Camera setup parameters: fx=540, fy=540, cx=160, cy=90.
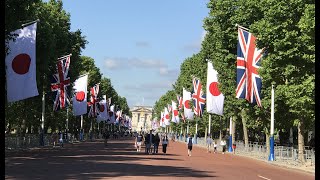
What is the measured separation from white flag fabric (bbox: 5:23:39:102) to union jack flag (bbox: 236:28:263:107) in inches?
509

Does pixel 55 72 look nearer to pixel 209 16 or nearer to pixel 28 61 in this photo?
pixel 209 16

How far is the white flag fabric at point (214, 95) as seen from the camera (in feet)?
161

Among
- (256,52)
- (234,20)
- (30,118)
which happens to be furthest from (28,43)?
(30,118)

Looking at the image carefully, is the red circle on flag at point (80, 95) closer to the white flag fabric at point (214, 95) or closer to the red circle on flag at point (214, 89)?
the white flag fabric at point (214, 95)

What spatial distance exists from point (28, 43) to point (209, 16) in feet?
81.6

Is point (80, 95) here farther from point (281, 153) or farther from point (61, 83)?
point (281, 153)

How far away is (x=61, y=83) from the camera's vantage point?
46188 millimetres

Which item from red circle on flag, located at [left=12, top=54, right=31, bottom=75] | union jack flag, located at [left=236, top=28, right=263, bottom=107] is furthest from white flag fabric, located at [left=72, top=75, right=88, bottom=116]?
red circle on flag, located at [left=12, top=54, right=31, bottom=75]

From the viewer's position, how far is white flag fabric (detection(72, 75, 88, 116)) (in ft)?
193

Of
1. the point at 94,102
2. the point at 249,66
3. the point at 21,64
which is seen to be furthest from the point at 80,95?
the point at 21,64

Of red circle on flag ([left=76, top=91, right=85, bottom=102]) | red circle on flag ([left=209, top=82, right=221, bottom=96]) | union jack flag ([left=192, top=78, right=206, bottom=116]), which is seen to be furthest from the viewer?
union jack flag ([left=192, top=78, right=206, bottom=116])

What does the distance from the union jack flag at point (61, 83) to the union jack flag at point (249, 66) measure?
15906 mm

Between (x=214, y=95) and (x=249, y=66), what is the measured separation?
14.9 m

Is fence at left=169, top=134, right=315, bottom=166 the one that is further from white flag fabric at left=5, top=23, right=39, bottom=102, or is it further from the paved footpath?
white flag fabric at left=5, top=23, right=39, bottom=102
